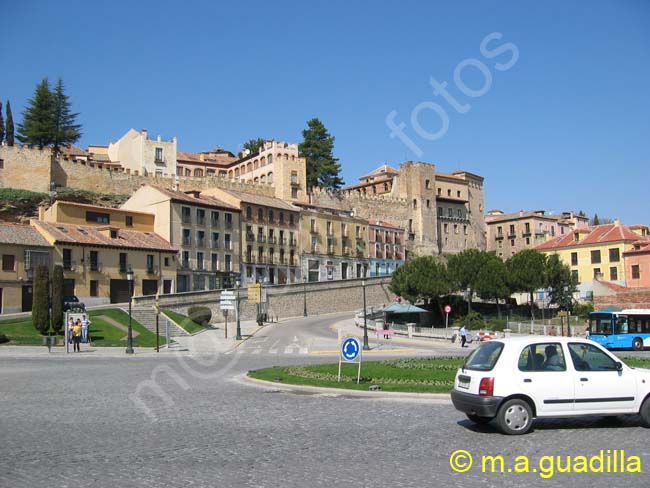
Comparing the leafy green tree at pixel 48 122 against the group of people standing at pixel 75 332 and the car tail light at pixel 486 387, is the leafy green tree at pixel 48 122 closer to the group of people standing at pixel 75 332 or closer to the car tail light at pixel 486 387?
the group of people standing at pixel 75 332

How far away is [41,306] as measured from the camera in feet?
125

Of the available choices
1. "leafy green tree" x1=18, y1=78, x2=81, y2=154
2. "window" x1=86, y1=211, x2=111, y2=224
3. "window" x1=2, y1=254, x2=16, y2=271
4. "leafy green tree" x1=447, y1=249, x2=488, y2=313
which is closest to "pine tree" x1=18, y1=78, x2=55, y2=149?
"leafy green tree" x1=18, y1=78, x2=81, y2=154

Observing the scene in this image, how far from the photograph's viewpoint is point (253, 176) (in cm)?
9712

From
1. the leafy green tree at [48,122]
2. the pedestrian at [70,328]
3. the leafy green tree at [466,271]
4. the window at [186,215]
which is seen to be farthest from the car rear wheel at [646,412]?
the leafy green tree at [48,122]

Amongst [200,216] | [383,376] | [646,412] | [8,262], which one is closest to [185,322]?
[8,262]

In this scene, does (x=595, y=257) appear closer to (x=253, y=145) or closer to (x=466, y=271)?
(x=466, y=271)

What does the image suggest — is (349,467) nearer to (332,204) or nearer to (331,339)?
(331,339)

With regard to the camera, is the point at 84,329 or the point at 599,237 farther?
the point at 599,237

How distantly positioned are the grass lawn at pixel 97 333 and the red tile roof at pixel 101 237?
28.4 ft

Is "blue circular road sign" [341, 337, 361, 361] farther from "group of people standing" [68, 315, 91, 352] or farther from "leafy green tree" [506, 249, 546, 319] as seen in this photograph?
"leafy green tree" [506, 249, 546, 319]

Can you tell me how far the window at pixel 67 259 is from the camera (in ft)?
161

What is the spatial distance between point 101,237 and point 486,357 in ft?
156

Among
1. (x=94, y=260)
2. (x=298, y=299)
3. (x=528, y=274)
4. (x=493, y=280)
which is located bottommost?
(x=298, y=299)

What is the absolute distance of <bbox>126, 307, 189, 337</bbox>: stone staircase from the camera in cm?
4403
